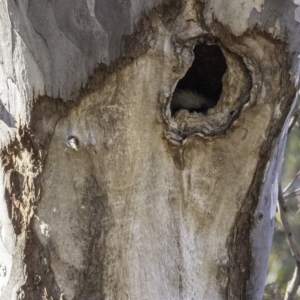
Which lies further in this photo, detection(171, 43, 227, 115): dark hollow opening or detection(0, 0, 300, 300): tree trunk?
detection(171, 43, 227, 115): dark hollow opening

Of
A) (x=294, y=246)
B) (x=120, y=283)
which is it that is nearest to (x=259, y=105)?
(x=120, y=283)

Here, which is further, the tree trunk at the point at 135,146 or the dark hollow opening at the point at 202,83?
the dark hollow opening at the point at 202,83

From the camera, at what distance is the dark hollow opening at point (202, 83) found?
129cm

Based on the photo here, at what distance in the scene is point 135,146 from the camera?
1071mm

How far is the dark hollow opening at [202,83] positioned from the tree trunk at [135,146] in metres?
0.19

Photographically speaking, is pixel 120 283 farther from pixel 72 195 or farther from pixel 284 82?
pixel 284 82

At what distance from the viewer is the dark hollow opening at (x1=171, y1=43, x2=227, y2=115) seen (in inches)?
50.6

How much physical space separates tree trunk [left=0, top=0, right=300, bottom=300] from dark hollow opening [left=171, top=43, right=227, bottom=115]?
7.5 inches

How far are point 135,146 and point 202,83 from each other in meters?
0.44

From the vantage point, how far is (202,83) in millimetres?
1456

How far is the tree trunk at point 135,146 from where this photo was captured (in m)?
1.00

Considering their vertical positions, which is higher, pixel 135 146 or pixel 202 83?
pixel 202 83

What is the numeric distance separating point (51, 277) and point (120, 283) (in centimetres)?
12

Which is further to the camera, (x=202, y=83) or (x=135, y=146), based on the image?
(x=202, y=83)
